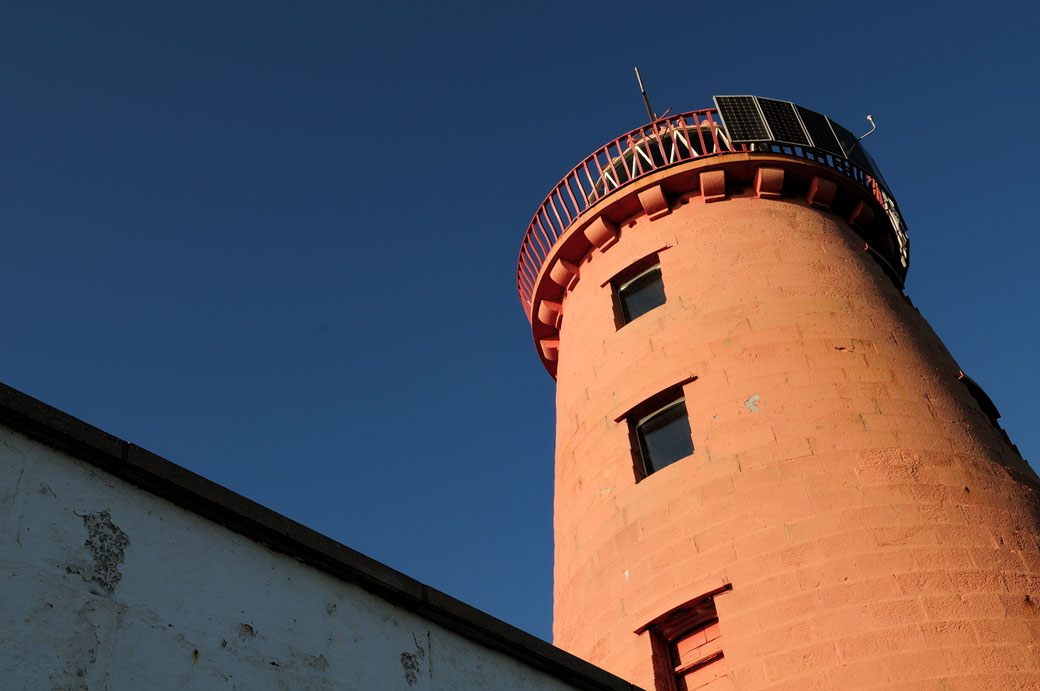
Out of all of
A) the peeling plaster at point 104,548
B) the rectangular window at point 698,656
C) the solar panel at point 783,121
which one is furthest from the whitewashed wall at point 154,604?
the solar panel at point 783,121

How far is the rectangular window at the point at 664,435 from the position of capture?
38.2ft

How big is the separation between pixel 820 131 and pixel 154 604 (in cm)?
1347

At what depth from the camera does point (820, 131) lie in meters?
15.4

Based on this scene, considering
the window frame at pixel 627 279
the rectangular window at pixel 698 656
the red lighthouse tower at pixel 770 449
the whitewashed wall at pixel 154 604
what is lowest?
the whitewashed wall at pixel 154 604

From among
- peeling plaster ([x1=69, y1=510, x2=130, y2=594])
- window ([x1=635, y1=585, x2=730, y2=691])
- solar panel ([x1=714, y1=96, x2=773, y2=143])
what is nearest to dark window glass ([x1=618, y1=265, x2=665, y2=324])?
solar panel ([x1=714, y1=96, x2=773, y2=143])

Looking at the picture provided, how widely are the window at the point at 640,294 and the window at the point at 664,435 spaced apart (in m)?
1.96

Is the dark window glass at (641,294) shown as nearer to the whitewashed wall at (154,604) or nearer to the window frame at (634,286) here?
the window frame at (634,286)

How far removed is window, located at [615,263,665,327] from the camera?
13797 millimetres

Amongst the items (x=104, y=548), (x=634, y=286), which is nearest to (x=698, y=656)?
(x=634, y=286)

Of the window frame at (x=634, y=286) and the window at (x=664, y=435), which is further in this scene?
the window frame at (x=634, y=286)

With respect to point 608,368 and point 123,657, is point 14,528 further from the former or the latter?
point 608,368

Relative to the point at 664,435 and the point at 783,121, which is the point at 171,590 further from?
the point at 783,121

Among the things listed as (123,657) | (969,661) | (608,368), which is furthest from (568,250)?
(123,657)

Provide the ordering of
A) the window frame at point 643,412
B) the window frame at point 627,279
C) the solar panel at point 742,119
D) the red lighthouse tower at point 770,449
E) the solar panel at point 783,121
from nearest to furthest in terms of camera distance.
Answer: the red lighthouse tower at point 770,449 < the window frame at point 643,412 < the window frame at point 627,279 < the solar panel at point 742,119 < the solar panel at point 783,121
